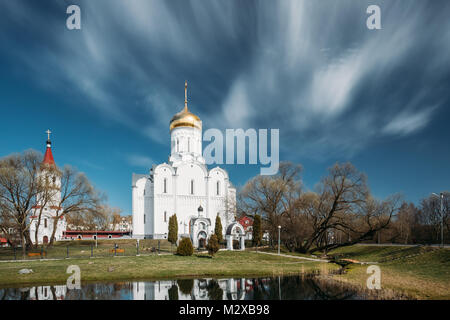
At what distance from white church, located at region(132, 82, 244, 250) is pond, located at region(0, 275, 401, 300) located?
2373 centimetres

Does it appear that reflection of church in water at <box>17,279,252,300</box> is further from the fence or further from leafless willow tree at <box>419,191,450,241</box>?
leafless willow tree at <box>419,191,450,241</box>

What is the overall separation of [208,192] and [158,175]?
7.46 m

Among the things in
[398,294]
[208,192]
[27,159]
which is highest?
[27,159]

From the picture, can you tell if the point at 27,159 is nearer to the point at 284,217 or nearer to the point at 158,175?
the point at 158,175

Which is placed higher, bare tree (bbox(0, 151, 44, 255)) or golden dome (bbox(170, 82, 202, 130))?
golden dome (bbox(170, 82, 202, 130))

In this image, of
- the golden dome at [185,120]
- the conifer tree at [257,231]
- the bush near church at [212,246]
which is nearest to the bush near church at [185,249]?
the bush near church at [212,246]

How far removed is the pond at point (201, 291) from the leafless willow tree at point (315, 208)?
14.9 m

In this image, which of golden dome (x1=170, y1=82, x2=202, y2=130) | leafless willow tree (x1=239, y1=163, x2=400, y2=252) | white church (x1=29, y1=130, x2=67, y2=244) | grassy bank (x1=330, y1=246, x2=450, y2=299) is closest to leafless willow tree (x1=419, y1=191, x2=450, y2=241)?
leafless willow tree (x1=239, y1=163, x2=400, y2=252)

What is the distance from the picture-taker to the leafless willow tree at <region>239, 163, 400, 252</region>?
28.0 metres

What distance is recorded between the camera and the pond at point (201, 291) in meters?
11.3

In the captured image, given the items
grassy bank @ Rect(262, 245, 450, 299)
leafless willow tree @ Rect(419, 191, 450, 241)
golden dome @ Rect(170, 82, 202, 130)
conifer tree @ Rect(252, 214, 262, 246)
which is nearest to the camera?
grassy bank @ Rect(262, 245, 450, 299)

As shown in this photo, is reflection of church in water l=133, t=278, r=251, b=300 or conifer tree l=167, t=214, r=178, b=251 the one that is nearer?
reflection of church in water l=133, t=278, r=251, b=300
